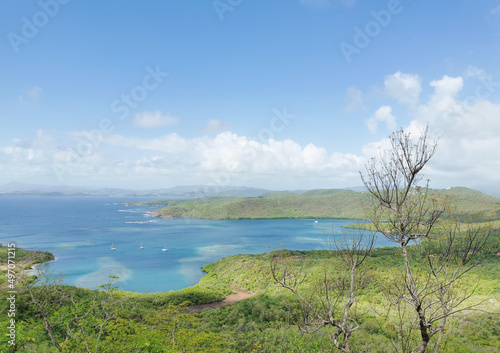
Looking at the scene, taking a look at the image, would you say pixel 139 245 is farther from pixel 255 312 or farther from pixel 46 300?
pixel 46 300

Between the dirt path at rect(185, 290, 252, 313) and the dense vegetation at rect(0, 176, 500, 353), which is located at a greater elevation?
the dense vegetation at rect(0, 176, 500, 353)

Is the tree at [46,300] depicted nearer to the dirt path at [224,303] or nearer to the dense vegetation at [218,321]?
the dense vegetation at [218,321]

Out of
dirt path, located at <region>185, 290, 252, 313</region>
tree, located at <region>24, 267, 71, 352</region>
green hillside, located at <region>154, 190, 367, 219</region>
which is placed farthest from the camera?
green hillside, located at <region>154, 190, 367, 219</region>

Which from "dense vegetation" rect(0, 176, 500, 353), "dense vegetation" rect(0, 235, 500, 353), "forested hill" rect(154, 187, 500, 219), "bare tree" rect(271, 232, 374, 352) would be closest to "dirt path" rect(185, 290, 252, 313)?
"dense vegetation" rect(0, 176, 500, 353)

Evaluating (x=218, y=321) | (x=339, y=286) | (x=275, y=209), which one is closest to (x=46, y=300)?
(x=339, y=286)

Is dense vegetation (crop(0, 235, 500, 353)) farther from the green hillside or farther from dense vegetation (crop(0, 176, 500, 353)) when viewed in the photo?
the green hillside

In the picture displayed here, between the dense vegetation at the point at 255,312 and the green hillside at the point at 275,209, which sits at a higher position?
the dense vegetation at the point at 255,312

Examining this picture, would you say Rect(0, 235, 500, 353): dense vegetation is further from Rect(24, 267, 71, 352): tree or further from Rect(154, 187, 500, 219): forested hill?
Rect(154, 187, 500, 219): forested hill

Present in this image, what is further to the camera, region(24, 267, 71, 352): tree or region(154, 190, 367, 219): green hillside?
region(154, 190, 367, 219): green hillside

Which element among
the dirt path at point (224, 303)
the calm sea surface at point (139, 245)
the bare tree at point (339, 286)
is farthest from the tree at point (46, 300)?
the calm sea surface at point (139, 245)

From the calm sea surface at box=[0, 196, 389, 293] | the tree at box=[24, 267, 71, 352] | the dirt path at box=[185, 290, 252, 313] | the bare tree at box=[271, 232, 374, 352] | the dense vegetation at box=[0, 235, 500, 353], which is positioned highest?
the bare tree at box=[271, 232, 374, 352]

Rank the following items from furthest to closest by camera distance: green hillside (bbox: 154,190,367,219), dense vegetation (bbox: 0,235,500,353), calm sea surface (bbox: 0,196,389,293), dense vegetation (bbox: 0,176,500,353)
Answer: green hillside (bbox: 154,190,367,219), calm sea surface (bbox: 0,196,389,293), dense vegetation (bbox: 0,235,500,353), dense vegetation (bbox: 0,176,500,353)

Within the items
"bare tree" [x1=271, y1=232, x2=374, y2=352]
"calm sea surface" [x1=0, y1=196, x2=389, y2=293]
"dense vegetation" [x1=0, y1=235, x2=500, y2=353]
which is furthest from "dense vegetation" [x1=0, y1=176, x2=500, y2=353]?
"calm sea surface" [x1=0, y1=196, x2=389, y2=293]

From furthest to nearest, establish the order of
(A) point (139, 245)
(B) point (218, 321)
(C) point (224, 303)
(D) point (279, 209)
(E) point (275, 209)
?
(D) point (279, 209) → (E) point (275, 209) → (A) point (139, 245) → (C) point (224, 303) → (B) point (218, 321)
